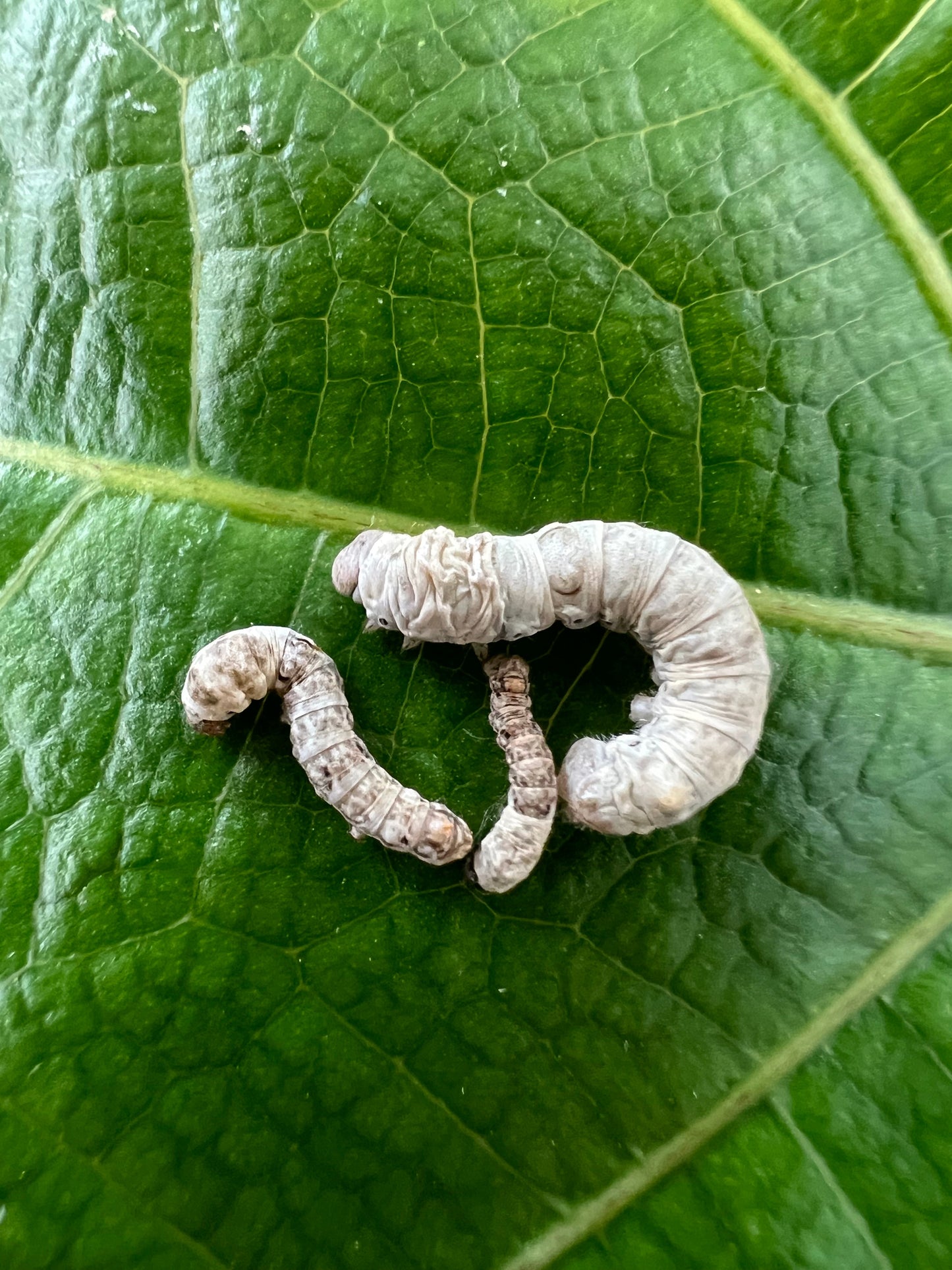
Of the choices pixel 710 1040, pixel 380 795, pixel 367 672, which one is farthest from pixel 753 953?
pixel 367 672

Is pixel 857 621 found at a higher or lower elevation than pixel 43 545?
higher

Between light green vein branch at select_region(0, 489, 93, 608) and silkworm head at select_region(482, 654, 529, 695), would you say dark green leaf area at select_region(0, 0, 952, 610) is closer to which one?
light green vein branch at select_region(0, 489, 93, 608)

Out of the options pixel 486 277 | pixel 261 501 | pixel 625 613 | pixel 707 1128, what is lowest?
pixel 707 1128

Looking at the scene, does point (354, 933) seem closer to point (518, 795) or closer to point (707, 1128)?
point (518, 795)

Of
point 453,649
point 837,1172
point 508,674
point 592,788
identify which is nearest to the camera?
point 837,1172

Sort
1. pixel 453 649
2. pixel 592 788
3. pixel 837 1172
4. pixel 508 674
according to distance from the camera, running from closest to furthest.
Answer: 1. pixel 837 1172
2. pixel 592 788
3. pixel 508 674
4. pixel 453 649

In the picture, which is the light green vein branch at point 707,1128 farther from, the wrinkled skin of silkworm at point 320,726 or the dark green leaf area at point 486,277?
the dark green leaf area at point 486,277

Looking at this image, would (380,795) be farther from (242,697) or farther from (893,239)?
(893,239)

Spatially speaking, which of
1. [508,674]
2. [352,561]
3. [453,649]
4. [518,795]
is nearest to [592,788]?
[518,795]
